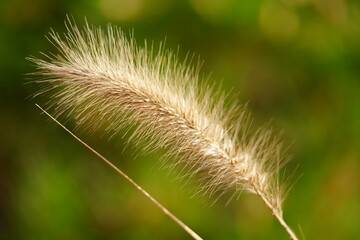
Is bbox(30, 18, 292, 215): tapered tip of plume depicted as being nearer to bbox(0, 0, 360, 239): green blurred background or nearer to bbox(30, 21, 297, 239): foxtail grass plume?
bbox(30, 21, 297, 239): foxtail grass plume

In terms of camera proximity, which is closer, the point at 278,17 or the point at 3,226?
the point at 278,17

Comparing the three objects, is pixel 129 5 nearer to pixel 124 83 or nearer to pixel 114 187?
pixel 114 187

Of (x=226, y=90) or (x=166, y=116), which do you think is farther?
(x=226, y=90)

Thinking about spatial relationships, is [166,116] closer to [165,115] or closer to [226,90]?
[165,115]

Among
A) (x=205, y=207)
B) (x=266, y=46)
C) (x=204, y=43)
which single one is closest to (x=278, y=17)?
(x=266, y=46)

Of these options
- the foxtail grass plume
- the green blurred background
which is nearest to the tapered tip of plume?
the foxtail grass plume

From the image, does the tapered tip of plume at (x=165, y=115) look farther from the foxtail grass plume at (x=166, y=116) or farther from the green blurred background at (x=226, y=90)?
the green blurred background at (x=226, y=90)

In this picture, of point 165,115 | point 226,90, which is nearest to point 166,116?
point 165,115

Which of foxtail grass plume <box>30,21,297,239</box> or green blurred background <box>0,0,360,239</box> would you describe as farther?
green blurred background <box>0,0,360,239</box>

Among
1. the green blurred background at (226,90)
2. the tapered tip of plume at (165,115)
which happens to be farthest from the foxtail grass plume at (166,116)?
the green blurred background at (226,90)
